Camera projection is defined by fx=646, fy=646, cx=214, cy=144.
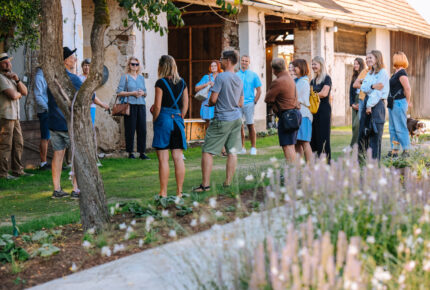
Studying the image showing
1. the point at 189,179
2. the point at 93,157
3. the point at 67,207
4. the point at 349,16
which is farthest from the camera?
the point at 349,16

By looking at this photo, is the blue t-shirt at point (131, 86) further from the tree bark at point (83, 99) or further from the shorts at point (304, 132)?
the tree bark at point (83, 99)

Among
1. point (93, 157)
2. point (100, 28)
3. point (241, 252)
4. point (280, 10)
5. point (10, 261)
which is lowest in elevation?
point (10, 261)

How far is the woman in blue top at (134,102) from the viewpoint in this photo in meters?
12.8

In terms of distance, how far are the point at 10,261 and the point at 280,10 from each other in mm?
14559

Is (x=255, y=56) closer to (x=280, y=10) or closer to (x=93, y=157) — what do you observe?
(x=280, y=10)

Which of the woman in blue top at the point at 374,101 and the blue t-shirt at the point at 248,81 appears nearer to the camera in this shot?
the woman in blue top at the point at 374,101

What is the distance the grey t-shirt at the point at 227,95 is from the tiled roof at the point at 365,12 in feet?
30.2

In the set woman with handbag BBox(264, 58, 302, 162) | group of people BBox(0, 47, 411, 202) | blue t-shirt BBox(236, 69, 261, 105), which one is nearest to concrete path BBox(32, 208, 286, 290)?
group of people BBox(0, 47, 411, 202)

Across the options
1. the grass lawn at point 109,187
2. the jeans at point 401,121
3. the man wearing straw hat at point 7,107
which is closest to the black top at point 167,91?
the grass lawn at point 109,187

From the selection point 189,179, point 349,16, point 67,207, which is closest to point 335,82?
point 349,16

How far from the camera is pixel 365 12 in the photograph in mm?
25453

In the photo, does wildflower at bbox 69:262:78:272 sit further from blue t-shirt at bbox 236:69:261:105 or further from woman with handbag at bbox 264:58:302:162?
blue t-shirt at bbox 236:69:261:105

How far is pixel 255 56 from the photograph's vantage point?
61.0 feet

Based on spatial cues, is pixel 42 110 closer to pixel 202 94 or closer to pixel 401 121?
pixel 202 94
